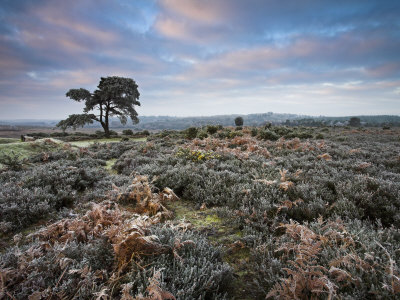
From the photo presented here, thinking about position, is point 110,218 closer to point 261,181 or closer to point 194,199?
point 194,199

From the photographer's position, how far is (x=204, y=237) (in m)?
3.06

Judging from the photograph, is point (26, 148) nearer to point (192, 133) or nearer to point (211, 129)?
point (192, 133)

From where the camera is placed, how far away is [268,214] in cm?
392

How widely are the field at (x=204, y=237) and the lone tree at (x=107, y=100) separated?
69.5ft

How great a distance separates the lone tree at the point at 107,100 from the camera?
2576cm

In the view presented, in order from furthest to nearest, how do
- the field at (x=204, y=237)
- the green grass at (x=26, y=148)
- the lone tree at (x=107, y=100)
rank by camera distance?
the lone tree at (x=107, y=100), the green grass at (x=26, y=148), the field at (x=204, y=237)

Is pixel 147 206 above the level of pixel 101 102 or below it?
below

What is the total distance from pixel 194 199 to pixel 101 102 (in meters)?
28.1

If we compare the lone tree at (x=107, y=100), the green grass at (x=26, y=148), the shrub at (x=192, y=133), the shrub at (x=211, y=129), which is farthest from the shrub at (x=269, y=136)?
the lone tree at (x=107, y=100)

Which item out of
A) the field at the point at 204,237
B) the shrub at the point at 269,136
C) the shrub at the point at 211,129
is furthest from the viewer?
the shrub at the point at 211,129

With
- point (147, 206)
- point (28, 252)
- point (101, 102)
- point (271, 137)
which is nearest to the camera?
point (28, 252)

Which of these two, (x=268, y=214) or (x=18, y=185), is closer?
(x=268, y=214)

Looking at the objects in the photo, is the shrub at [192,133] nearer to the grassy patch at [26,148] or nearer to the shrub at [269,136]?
the shrub at [269,136]

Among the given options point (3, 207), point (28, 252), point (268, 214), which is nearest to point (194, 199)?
point (268, 214)
